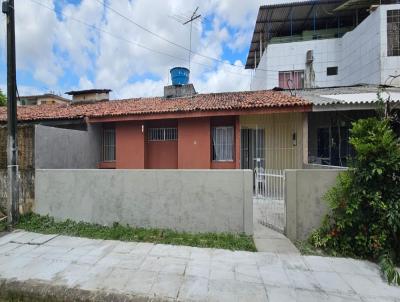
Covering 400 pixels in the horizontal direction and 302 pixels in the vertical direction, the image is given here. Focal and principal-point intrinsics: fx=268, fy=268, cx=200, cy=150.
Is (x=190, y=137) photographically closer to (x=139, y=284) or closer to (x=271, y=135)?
(x=271, y=135)

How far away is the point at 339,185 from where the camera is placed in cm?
473

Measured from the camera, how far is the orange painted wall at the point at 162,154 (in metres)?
10.6

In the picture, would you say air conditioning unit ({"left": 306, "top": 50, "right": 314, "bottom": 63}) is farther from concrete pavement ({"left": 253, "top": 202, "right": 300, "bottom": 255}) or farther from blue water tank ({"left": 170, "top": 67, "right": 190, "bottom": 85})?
concrete pavement ({"left": 253, "top": 202, "right": 300, "bottom": 255})

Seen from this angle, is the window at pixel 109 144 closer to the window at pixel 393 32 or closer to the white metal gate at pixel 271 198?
the white metal gate at pixel 271 198

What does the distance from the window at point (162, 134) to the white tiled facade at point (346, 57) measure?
10403 mm

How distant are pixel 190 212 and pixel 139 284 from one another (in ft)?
6.44

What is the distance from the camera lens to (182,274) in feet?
12.9

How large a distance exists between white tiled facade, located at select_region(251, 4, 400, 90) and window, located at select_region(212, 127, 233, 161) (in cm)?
964

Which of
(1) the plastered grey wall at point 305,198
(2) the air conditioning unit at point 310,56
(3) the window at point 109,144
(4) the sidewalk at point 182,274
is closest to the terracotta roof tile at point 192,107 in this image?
(3) the window at point 109,144

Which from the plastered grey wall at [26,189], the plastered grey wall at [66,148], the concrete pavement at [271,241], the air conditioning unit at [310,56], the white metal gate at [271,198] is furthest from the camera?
the air conditioning unit at [310,56]

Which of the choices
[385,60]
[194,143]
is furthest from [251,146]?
[385,60]

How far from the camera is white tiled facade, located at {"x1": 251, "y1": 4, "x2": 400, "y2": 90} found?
1372 cm

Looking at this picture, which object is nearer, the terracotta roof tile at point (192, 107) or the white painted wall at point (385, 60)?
the terracotta roof tile at point (192, 107)

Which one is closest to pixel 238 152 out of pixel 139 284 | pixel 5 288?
pixel 139 284
